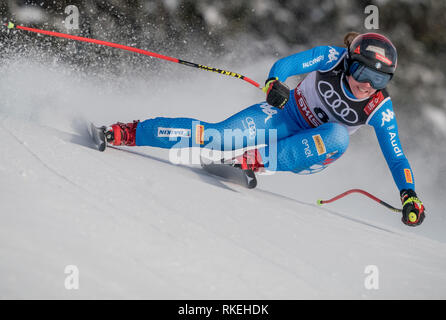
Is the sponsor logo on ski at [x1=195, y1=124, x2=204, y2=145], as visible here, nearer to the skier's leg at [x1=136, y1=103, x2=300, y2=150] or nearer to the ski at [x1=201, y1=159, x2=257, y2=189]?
the skier's leg at [x1=136, y1=103, x2=300, y2=150]

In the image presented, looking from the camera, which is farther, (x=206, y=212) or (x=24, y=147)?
(x=24, y=147)

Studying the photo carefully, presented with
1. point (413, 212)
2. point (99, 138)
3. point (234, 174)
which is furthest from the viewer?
point (234, 174)

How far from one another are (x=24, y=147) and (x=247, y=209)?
88 cm

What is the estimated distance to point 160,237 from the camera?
1231mm

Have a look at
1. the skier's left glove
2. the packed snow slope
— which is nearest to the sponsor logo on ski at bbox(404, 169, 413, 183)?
the skier's left glove

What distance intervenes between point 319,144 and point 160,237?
1.12 metres

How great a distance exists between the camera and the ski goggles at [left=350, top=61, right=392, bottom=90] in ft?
6.60

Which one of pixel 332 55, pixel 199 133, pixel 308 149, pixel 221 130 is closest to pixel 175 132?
pixel 199 133

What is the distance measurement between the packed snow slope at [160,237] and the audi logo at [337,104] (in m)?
0.49

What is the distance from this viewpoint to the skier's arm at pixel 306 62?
215 cm

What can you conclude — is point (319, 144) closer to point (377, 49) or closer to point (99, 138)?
point (377, 49)
